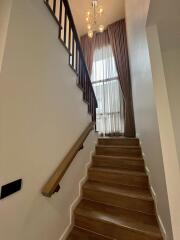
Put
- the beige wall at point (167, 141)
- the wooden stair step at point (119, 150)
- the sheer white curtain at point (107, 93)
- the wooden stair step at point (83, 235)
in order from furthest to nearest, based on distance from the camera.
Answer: the sheer white curtain at point (107, 93) < the wooden stair step at point (119, 150) < the wooden stair step at point (83, 235) < the beige wall at point (167, 141)

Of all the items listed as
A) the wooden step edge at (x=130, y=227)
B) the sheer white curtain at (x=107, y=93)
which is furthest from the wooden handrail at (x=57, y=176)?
the sheer white curtain at (x=107, y=93)

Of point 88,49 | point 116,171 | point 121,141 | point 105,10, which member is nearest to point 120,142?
point 121,141

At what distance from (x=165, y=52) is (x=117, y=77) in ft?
8.56

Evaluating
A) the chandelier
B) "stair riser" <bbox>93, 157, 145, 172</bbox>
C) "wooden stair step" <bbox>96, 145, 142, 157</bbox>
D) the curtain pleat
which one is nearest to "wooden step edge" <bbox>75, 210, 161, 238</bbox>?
"stair riser" <bbox>93, 157, 145, 172</bbox>

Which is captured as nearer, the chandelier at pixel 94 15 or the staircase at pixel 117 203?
the staircase at pixel 117 203

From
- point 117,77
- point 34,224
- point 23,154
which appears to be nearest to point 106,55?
point 117,77

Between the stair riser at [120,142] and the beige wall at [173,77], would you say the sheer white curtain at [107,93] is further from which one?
the beige wall at [173,77]

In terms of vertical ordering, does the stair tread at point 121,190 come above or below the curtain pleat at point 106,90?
below

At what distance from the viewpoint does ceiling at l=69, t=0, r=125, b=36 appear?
412 centimetres

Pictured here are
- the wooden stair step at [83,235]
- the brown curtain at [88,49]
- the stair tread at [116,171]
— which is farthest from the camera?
the brown curtain at [88,49]

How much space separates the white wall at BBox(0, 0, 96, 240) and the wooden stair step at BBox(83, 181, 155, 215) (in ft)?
1.11

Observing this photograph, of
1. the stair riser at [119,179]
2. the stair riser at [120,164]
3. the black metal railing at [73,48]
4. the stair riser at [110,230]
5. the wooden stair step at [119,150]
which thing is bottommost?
the stair riser at [110,230]

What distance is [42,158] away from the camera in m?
1.31

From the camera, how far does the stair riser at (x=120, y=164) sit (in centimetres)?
236
